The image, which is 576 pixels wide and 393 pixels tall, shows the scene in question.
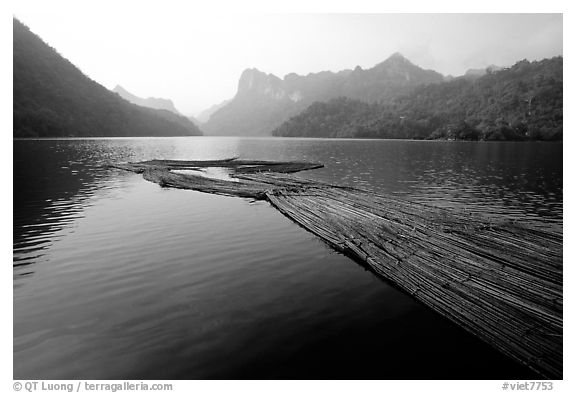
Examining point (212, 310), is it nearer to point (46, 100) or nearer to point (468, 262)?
point (468, 262)

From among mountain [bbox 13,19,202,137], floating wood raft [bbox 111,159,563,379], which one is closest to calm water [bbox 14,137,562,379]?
floating wood raft [bbox 111,159,563,379]

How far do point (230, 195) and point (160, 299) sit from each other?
16.5 metres

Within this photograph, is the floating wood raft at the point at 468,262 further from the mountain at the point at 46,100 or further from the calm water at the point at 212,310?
the mountain at the point at 46,100

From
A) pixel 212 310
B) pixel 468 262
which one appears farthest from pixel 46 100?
pixel 468 262

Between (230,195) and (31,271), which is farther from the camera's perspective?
(230,195)

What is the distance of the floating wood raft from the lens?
6.92 meters

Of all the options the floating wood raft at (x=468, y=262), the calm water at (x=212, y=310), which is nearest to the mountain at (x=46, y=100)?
the calm water at (x=212, y=310)

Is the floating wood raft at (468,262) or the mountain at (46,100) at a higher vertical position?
the mountain at (46,100)

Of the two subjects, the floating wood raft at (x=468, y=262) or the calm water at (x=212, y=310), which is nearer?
the calm water at (x=212, y=310)

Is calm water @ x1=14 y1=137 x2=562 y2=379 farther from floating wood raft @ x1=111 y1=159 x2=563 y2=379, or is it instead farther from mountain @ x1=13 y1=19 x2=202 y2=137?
mountain @ x1=13 y1=19 x2=202 y2=137

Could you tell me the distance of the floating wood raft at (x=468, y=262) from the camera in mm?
6918

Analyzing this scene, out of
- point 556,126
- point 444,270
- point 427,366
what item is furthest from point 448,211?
point 556,126

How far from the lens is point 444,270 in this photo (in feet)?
30.7
